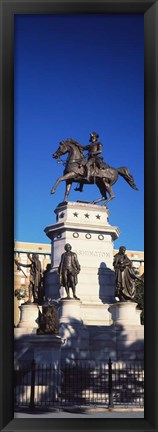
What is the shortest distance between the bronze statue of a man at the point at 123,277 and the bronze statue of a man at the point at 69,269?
4.54 feet

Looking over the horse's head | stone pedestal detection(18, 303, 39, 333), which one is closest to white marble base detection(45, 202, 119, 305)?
stone pedestal detection(18, 303, 39, 333)

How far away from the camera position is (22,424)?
7816mm

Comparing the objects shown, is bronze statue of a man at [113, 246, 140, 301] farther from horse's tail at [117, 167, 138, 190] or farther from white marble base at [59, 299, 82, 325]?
horse's tail at [117, 167, 138, 190]

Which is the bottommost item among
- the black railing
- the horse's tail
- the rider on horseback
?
the black railing

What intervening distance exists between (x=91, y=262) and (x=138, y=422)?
1308 cm

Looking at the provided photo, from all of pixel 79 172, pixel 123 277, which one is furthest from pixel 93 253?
pixel 79 172

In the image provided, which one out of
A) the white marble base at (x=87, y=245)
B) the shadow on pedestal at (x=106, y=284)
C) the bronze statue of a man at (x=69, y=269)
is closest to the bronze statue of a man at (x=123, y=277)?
the shadow on pedestal at (x=106, y=284)

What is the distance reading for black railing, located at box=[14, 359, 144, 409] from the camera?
1462cm

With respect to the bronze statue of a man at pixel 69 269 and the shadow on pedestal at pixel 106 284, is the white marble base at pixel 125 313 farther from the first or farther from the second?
the bronze statue of a man at pixel 69 269

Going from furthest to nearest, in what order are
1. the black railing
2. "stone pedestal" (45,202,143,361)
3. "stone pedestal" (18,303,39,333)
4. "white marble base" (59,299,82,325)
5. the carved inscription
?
the carved inscription, "stone pedestal" (18,303,39,333), "white marble base" (59,299,82,325), "stone pedestal" (45,202,143,361), the black railing

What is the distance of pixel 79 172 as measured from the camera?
70.0 ft

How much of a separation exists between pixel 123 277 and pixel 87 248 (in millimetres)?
1941

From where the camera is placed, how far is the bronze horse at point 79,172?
2131cm

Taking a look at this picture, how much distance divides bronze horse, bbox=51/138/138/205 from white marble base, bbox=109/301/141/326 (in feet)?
13.3
